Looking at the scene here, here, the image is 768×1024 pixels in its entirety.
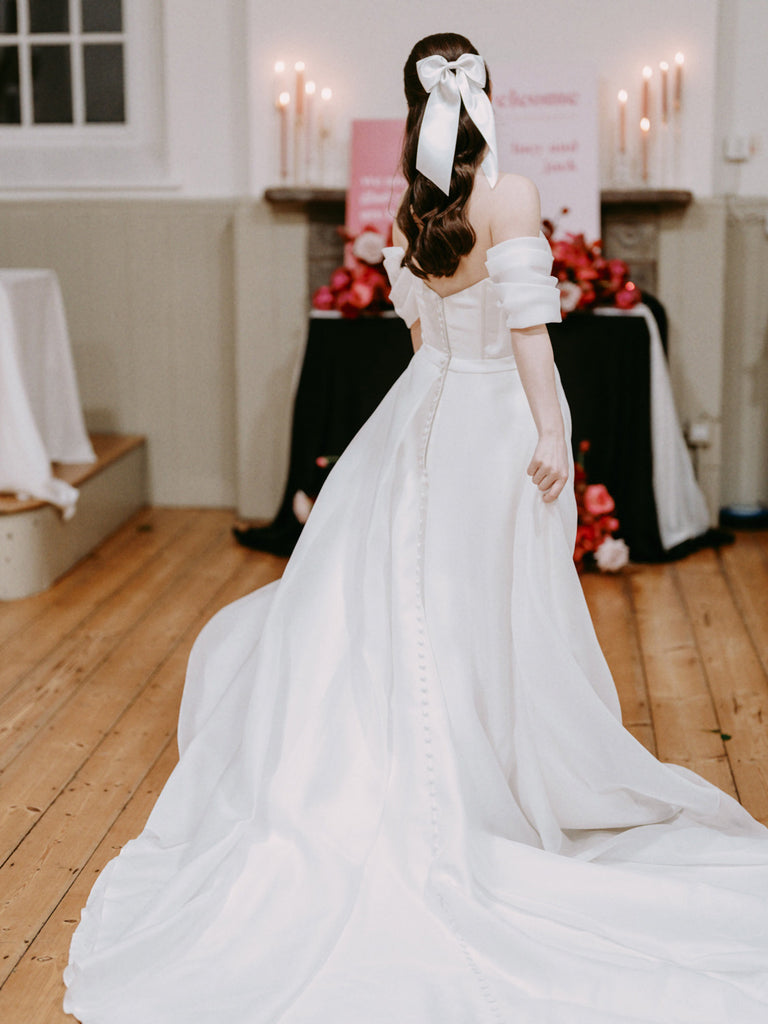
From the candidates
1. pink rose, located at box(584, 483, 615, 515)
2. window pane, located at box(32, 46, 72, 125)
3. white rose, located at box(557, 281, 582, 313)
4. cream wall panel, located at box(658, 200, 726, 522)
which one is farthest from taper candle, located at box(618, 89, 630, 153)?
window pane, located at box(32, 46, 72, 125)

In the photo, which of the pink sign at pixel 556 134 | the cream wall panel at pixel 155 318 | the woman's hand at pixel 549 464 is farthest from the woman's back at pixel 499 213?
the cream wall panel at pixel 155 318

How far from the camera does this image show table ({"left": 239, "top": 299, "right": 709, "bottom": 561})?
438 cm

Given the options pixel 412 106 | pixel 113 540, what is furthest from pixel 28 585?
pixel 412 106

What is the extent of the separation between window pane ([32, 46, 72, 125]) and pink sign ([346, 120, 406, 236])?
4.46 ft

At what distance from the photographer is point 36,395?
4.31 m

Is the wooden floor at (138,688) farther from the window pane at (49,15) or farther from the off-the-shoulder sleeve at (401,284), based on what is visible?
the window pane at (49,15)

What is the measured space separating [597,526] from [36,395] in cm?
200

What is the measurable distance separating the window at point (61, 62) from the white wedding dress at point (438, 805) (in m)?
3.26

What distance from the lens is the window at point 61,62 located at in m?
5.09

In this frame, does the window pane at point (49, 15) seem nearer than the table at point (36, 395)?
No

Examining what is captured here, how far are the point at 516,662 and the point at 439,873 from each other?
41cm

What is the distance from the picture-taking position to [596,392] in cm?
439

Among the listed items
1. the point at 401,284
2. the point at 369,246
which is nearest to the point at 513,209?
the point at 401,284

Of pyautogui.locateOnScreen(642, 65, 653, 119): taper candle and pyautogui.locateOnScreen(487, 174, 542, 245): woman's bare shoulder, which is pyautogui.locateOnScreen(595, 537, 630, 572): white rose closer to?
pyautogui.locateOnScreen(642, 65, 653, 119): taper candle
